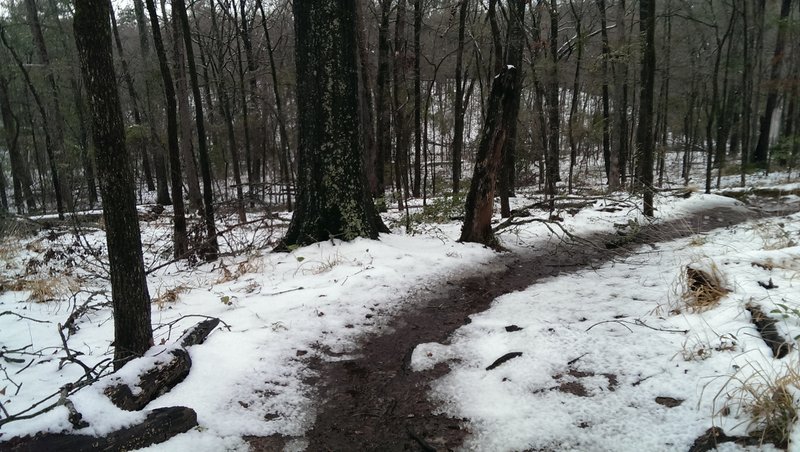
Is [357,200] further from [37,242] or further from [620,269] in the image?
[37,242]

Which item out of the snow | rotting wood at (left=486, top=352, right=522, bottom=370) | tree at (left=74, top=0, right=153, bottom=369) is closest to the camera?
the snow

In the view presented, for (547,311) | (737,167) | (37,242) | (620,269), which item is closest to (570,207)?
(620,269)

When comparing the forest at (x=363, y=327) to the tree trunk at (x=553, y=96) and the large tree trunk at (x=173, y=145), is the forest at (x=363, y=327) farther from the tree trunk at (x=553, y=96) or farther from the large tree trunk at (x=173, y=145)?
the tree trunk at (x=553, y=96)

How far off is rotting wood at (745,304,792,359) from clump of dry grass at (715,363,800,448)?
167mm

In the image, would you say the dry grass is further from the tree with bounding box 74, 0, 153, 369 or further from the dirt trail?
the dirt trail

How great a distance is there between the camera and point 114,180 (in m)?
2.50

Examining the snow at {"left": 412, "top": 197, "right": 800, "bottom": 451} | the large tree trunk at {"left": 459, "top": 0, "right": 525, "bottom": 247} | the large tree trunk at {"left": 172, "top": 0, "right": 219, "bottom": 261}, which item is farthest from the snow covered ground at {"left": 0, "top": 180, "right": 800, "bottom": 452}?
the large tree trunk at {"left": 172, "top": 0, "right": 219, "bottom": 261}

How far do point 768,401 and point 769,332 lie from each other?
768mm

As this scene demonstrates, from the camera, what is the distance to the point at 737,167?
75.4ft

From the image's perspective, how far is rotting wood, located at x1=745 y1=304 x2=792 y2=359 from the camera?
7.84ft

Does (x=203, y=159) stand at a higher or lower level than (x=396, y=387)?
higher

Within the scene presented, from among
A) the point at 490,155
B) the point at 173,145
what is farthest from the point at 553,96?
the point at 173,145

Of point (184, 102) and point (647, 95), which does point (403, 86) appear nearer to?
point (184, 102)

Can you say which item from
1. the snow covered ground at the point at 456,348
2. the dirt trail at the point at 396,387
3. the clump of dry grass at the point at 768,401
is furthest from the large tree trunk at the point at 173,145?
the clump of dry grass at the point at 768,401
